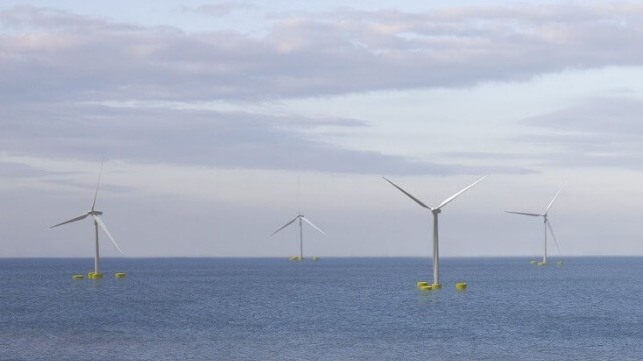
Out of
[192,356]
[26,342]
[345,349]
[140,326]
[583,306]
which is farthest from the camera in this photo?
[583,306]

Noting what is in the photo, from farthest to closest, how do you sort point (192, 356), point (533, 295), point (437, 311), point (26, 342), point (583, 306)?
point (533, 295) < point (583, 306) < point (437, 311) < point (26, 342) < point (192, 356)

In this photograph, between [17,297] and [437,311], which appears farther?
[17,297]

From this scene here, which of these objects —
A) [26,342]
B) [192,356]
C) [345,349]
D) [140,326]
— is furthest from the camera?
[140,326]

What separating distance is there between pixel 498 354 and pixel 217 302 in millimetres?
84130

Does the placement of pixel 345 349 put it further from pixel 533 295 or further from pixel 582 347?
pixel 533 295

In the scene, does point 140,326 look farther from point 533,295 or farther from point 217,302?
point 533,295

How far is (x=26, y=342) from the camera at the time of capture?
360ft

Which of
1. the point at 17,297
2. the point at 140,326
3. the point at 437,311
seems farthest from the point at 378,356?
the point at 17,297

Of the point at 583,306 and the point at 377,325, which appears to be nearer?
the point at 377,325

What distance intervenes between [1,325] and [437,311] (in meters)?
61.6

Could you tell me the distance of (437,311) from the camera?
498 feet

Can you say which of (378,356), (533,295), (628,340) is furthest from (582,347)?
(533,295)

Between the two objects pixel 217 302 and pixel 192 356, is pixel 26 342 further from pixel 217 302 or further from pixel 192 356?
pixel 217 302

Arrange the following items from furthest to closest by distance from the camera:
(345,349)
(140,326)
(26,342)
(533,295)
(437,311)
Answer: (533,295) → (437,311) → (140,326) → (26,342) → (345,349)
